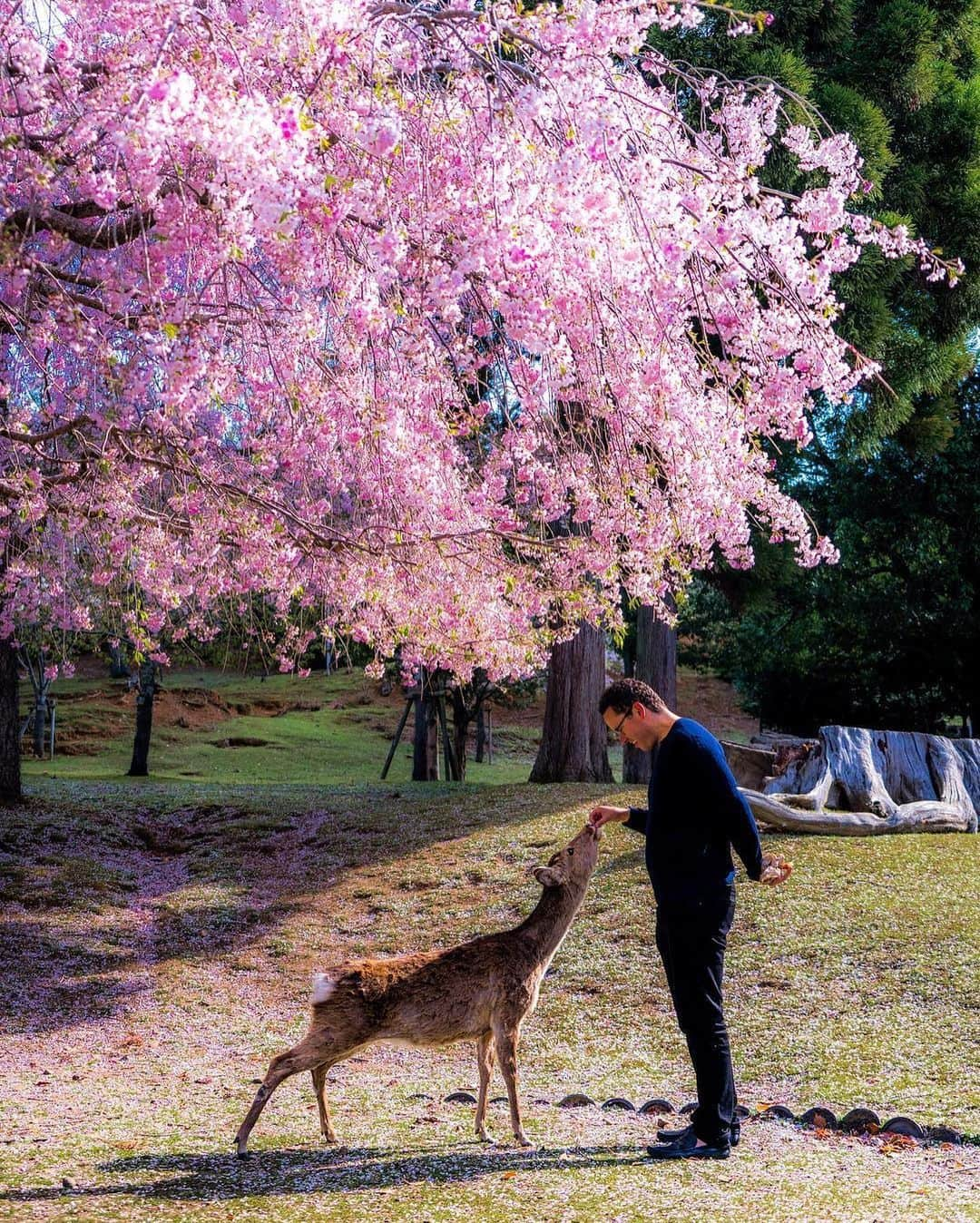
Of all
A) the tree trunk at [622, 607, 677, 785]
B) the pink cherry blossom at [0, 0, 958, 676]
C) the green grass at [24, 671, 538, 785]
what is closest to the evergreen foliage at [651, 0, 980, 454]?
the tree trunk at [622, 607, 677, 785]

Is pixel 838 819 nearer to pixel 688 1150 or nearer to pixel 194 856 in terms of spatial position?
pixel 194 856

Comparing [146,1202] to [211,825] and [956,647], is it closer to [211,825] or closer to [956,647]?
[211,825]

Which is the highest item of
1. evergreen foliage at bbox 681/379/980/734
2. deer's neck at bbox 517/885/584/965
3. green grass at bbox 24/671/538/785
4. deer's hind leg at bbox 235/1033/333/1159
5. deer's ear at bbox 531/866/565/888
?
evergreen foliage at bbox 681/379/980/734

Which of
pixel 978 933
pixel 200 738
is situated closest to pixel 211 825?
pixel 978 933

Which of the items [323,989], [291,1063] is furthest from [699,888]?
[291,1063]

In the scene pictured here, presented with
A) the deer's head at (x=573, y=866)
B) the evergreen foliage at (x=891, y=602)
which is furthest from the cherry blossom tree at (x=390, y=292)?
the evergreen foliage at (x=891, y=602)

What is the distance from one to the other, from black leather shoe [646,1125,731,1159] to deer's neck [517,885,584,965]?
90 centimetres

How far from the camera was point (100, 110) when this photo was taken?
403 centimetres

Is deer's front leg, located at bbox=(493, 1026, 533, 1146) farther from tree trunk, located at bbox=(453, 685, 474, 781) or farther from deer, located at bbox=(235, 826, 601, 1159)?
tree trunk, located at bbox=(453, 685, 474, 781)

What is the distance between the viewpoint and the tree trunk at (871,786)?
1246 cm

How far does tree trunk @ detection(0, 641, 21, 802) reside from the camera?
15828 mm

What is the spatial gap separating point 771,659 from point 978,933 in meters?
16.0

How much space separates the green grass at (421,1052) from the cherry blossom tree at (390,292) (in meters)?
3.09

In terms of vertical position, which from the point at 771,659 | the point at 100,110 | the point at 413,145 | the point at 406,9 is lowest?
the point at 771,659
